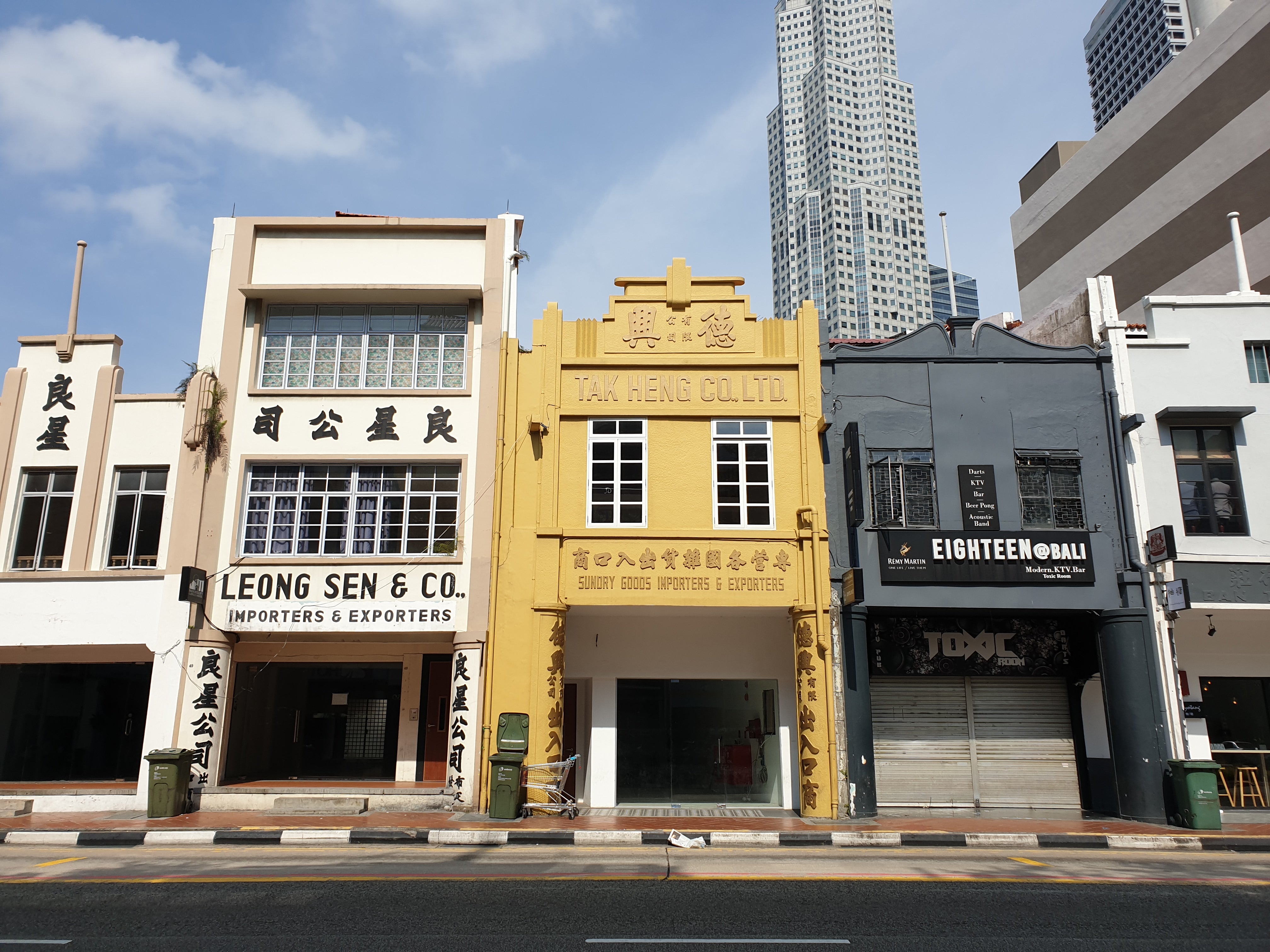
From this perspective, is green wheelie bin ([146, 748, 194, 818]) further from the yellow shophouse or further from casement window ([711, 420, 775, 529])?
casement window ([711, 420, 775, 529])

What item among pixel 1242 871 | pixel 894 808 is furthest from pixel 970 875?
pixel 894 808

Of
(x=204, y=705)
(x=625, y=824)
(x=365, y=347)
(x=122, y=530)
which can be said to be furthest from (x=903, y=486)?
(x=122, y=530)

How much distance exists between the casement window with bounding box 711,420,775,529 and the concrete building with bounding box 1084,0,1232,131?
139696 mm

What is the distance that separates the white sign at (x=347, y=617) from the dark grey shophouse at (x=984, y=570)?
7419mm

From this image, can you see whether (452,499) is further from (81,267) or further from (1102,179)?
(1102,179)

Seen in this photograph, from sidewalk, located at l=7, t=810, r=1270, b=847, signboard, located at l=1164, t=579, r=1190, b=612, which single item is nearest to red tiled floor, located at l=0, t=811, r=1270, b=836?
sidewalk, located at l=7, t=810, r=1270, b=847

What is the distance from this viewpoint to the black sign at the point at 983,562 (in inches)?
639

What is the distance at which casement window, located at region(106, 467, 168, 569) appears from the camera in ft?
57.3

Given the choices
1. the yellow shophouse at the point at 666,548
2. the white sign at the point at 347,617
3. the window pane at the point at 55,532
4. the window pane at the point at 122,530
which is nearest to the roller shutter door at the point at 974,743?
the yellow shophouse at the point at 666,548

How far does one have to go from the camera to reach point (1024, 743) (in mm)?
17125

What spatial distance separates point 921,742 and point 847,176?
152333 millimetres

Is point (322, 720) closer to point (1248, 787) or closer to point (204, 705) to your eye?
point (204, 705)

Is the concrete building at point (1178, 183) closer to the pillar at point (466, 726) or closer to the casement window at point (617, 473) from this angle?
the casement window at point (617, 473)

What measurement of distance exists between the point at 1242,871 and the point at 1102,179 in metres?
29.7
